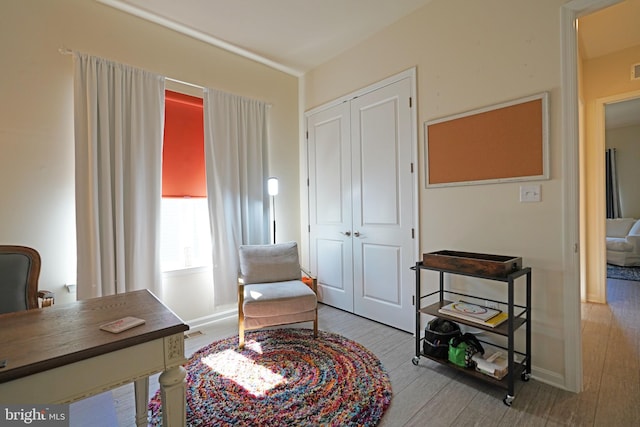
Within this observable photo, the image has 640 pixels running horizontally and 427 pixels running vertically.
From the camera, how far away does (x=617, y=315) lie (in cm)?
315

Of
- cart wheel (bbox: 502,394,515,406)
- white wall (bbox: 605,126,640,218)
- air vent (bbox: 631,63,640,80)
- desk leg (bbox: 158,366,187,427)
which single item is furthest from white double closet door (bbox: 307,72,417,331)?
white wall (bbox: 605,126,640,218)

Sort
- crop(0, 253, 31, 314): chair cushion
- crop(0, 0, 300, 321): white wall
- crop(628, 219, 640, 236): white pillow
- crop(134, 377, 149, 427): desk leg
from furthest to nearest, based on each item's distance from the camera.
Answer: crop(628, 219, 640, 236): white pillow < crop(0, 0, 300, 321): white wall < crop(0, 253, 31, 314): chair cushion < crop(134, 377, 149, 427): desk leg

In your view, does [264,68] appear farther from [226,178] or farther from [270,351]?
[270,351]

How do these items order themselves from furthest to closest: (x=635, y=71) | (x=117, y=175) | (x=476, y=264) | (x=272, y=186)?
(x=272, y=186), (x=635, y=71), (x=117, y=175), (x=476, y=264)

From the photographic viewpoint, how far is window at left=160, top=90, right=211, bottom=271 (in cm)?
297

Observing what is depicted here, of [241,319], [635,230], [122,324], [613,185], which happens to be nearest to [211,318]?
[241,319]

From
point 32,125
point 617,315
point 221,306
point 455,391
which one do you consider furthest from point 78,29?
point 617,315

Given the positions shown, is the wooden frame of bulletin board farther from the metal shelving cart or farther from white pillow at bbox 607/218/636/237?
white pillow at bbox 607/218/636/237

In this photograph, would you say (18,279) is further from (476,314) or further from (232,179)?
(476,314)

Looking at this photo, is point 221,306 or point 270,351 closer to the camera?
point 270,351

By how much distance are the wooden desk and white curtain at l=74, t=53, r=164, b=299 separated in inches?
47.6

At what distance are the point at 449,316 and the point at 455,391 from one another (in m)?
0.46

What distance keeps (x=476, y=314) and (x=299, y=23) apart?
2922 millimetres

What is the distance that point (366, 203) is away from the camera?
318cm
